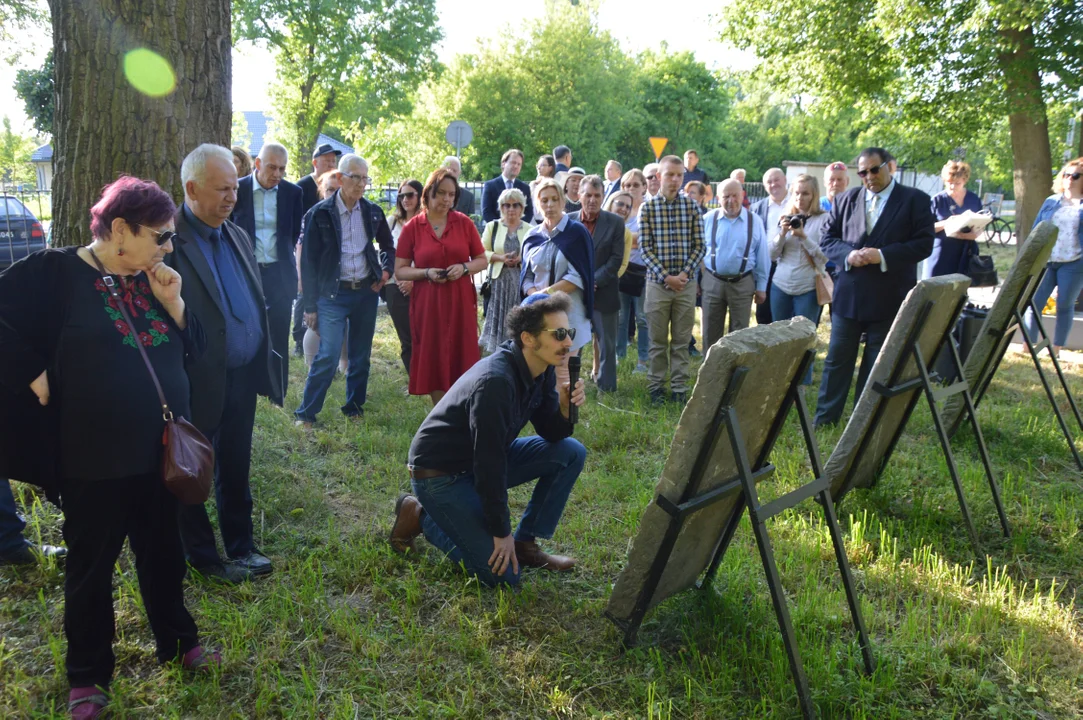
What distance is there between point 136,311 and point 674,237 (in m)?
5.24

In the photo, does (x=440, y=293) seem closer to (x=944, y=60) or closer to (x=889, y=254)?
(x=889, y=254)

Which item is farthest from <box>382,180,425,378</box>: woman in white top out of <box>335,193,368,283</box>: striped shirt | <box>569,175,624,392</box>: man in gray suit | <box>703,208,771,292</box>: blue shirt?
<box>703,208,771,292</box>: blue shirt

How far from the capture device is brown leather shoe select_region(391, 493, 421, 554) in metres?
4.14

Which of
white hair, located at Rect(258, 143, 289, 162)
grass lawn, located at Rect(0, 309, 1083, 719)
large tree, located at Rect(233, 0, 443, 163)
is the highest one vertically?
large tree, located at Rect(233, 0, 443, 163)

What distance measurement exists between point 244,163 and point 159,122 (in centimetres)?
259

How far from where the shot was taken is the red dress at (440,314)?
614 centimetres

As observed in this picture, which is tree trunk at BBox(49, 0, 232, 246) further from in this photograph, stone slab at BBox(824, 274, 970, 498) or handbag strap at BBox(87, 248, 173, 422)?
stone slab at BBox(824, 274, 970, 498)

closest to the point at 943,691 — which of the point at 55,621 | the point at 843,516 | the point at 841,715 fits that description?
the point at 841,715

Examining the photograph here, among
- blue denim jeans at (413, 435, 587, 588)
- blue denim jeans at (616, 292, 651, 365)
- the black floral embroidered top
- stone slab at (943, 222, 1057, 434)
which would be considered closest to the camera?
the black floral embroidered top

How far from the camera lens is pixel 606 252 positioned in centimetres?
731

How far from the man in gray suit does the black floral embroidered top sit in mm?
4837

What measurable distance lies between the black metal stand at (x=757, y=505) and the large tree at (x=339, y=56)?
1174 inches

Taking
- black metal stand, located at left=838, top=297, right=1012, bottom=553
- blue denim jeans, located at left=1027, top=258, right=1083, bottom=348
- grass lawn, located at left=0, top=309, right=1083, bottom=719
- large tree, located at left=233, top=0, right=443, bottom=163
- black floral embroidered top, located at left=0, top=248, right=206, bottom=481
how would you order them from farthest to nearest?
large tree, located at left=233, top=0, right=443, bottom=163
blue denim jeans, located at left=1027, top=258, right=1083, bottom=348
black metal stand, located at left=838, top=297, right=1012, bottom=553
grass lawn, located at left=0, top=309, right=1083, bottom=719
black floral embroidered top, located at left=0, top=248, right=206, bottom=481

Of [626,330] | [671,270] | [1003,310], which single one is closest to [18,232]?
Answer: [626,330]
